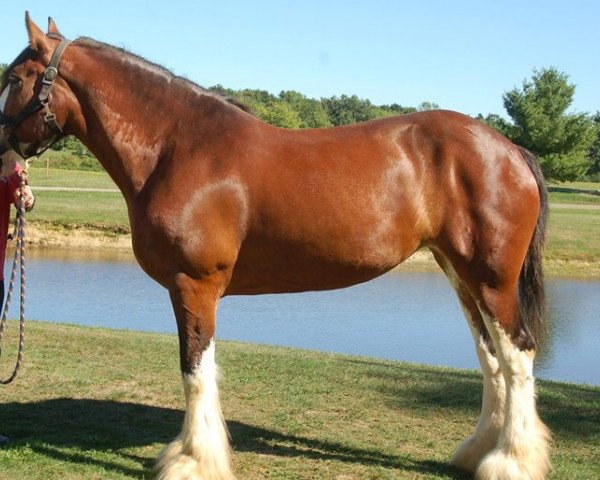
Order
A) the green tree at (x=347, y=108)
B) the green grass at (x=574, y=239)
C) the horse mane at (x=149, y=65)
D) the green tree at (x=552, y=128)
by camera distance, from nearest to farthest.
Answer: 1. the horse mane at (x=149, y=65)
2. the green grass at (x=574, y=239)
3. the green tree at (x=552, y=128)
4. the green tree at (x=347, y=108)

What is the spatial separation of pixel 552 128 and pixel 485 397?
41713 millimetres

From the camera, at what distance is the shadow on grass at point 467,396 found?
555 cm

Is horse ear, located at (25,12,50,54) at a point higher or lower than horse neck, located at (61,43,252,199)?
higher

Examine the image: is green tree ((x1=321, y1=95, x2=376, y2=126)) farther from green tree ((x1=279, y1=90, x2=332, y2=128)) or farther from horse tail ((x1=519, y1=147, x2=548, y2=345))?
horse tail ((x1=519, y1=147, x2=548, y2=345))

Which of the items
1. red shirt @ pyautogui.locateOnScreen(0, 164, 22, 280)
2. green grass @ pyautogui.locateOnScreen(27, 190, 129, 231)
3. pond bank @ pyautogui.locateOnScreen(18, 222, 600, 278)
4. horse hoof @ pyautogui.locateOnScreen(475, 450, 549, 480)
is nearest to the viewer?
horse hoof @ pyautogui.locateOnScreen(475, 450, 549, 480)

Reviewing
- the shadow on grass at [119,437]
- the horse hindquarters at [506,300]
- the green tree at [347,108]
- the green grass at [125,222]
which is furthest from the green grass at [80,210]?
the green tree at [347,108]

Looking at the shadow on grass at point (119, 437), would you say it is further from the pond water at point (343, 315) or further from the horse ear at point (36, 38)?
the pond water at point (343, 315)

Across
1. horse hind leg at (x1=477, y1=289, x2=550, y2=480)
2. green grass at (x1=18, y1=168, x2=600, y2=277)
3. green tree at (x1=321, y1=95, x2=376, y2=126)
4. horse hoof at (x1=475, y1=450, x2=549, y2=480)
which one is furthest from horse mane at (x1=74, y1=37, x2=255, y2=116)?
green tree at (x1=321, y1=95, x2=376, y2=126)

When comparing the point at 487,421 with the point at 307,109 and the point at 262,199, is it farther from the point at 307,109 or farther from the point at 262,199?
the point at 307,109

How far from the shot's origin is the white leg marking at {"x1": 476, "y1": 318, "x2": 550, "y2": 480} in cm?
417

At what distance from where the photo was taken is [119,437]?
4.97 m

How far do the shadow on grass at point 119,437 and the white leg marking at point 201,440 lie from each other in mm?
364

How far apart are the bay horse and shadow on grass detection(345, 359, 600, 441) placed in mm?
1388

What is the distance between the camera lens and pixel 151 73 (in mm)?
4387
